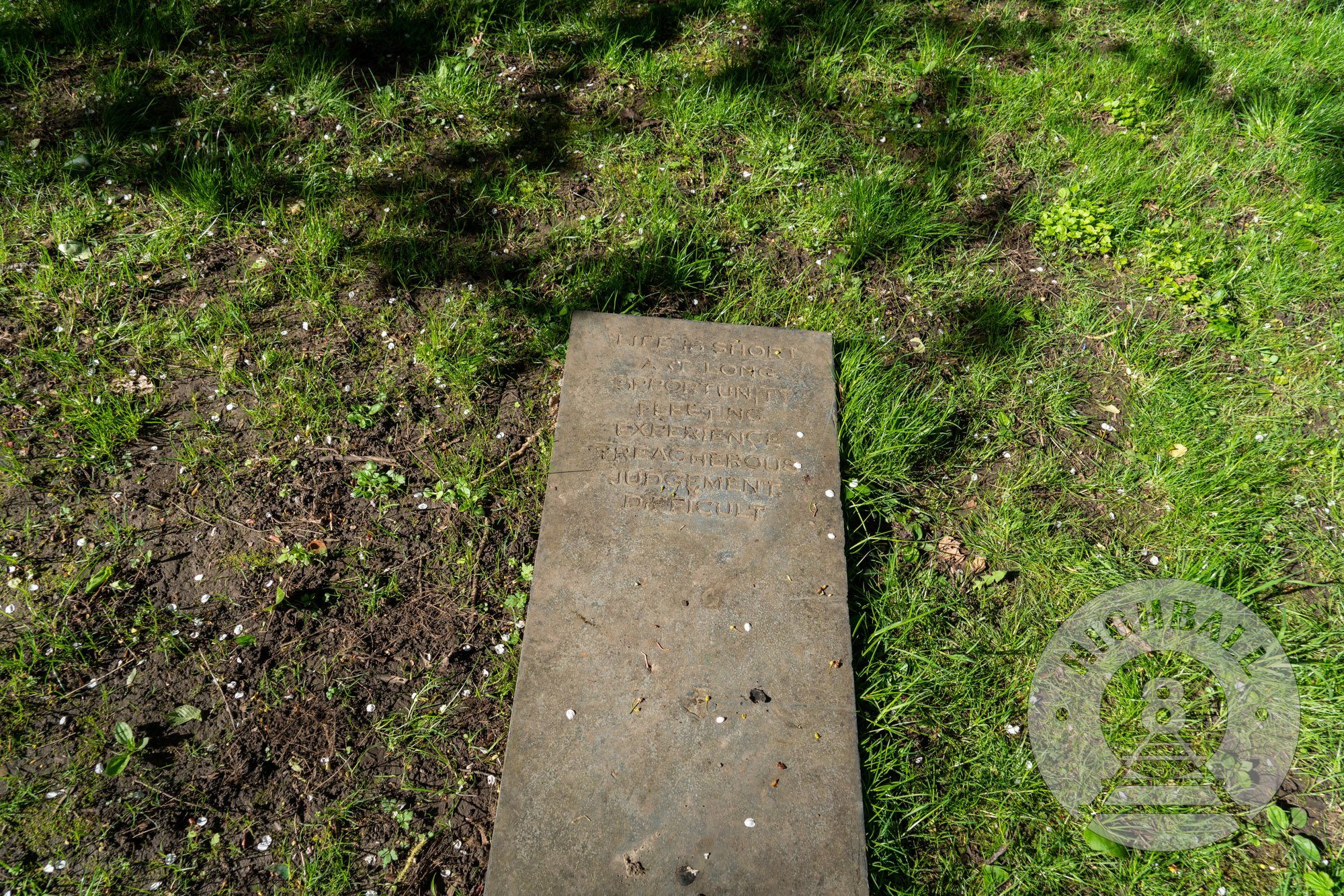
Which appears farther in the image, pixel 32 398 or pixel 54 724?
pixel 32 398

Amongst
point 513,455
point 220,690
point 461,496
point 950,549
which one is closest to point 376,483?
point 461,496

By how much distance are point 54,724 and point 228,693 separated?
418mm

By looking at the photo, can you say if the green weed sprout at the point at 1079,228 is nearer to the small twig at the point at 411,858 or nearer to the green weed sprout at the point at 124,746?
the small twig at the point at 411,858

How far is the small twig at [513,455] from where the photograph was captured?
247cm

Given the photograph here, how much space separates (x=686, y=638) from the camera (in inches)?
80.6

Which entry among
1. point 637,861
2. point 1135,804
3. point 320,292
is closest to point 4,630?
point 320,292

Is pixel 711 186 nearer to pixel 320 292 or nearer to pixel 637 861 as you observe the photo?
pixel 320 292

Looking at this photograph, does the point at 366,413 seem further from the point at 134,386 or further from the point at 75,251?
the point at 75,251

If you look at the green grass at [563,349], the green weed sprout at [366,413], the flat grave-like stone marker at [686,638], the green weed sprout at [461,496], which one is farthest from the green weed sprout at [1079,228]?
the green weed sprout at [366,413]

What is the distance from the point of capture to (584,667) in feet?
6.53

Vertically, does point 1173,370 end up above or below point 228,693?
above

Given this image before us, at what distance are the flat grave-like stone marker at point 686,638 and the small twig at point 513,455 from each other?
22cm

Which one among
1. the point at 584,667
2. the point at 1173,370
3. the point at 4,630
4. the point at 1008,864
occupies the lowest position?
the point at 1008,864

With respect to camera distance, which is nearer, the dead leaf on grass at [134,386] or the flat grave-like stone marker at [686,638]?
the flat grave-like stone marker at [686,638]
